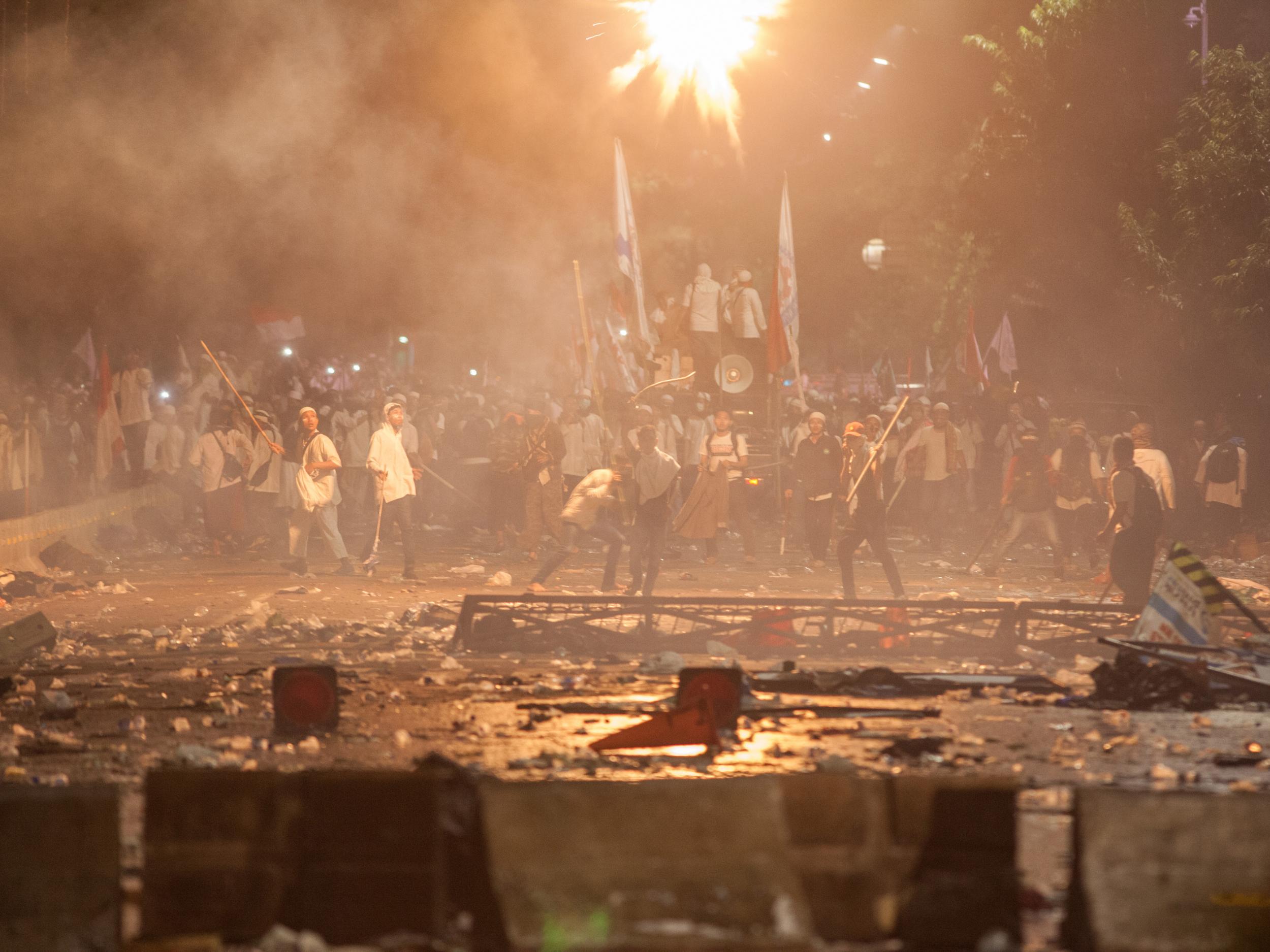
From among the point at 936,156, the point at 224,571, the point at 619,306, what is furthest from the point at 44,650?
the point at 936,156

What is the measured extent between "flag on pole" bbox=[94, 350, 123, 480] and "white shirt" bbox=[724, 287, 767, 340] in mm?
8517

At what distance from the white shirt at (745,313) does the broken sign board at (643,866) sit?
53.5 ft

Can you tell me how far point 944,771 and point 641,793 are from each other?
2.59 metres

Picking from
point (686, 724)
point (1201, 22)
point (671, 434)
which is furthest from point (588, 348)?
point (1201, 22)

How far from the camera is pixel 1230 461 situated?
14891mm

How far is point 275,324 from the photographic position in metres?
19.5

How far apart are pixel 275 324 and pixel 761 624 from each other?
12321 millimetres

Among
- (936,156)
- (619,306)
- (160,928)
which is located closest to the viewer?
(160,928)

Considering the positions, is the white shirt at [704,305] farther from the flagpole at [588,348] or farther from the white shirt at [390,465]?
the white shirt at [390,465]

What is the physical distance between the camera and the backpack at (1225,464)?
587 inches

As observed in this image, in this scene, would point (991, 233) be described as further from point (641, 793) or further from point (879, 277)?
point (641, 793)

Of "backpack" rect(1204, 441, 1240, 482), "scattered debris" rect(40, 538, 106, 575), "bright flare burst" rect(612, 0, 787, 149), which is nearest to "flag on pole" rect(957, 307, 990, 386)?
"bright flare burst" rect(612, 0, 787, 149)

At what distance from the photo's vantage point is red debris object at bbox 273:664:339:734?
6461 millimetres

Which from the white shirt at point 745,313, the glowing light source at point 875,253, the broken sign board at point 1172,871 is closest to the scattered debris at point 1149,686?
the broken sign board at point 1172,871
